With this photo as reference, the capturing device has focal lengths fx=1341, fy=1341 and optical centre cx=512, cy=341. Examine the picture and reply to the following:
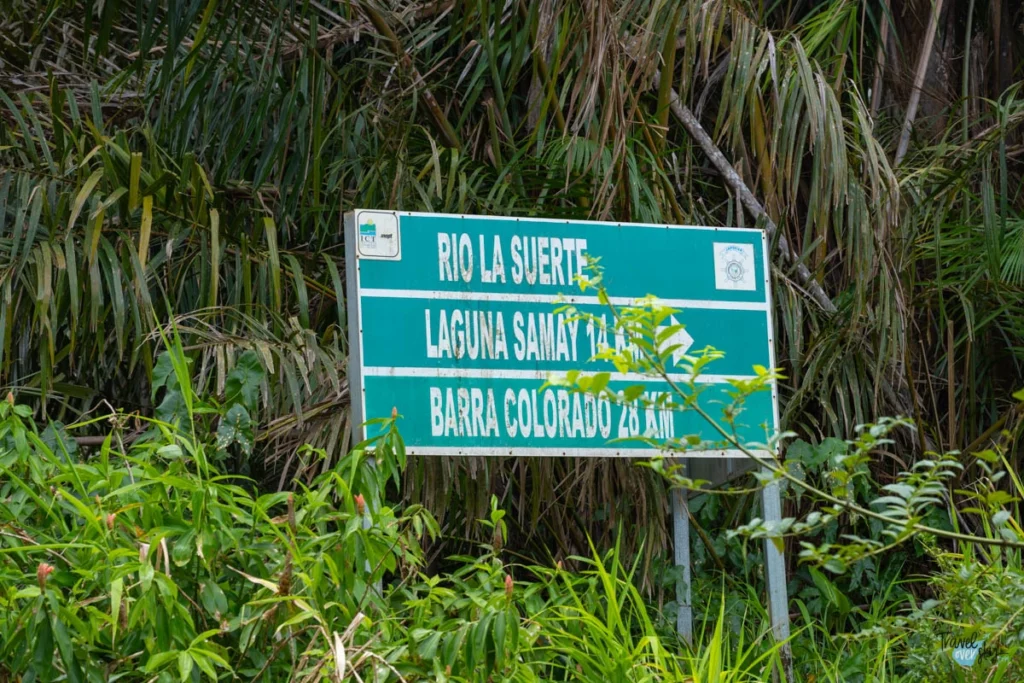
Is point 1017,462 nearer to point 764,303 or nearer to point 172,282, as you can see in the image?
point 764,303

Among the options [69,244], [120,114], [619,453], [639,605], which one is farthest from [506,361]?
[120,114]

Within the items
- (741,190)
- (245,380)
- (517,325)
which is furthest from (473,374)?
(741,190)

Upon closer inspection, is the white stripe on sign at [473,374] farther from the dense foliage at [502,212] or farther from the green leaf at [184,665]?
the green leaf at [184,665]

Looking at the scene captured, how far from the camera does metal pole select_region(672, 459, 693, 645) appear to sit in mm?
3879

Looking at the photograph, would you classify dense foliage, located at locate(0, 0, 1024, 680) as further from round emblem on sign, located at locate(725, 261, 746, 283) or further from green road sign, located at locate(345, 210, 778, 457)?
round emblem on sign, located at locate(725, 261, 746, 283)

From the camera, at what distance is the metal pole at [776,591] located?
3545 mm

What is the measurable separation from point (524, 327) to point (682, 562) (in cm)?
95

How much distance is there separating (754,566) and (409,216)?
188cm

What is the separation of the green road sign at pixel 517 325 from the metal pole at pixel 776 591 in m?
0.18

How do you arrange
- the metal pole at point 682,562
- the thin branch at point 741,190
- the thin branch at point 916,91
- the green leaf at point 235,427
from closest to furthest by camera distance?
the green leaf at point 235,427 → the metal pole at point 682,562 → the thin branch at point 741,190 → the thin branch at point 916,91

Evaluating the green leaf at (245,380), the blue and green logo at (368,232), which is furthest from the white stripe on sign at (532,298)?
the green leaf at (245,380)

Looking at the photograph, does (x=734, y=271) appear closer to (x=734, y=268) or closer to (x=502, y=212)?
(x=734, y=268)

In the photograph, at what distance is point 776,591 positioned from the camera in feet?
11.8

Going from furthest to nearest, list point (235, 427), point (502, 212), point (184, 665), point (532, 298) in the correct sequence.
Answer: point (502, 212), point (532, 298), point (235, 427), point (184, 665)
